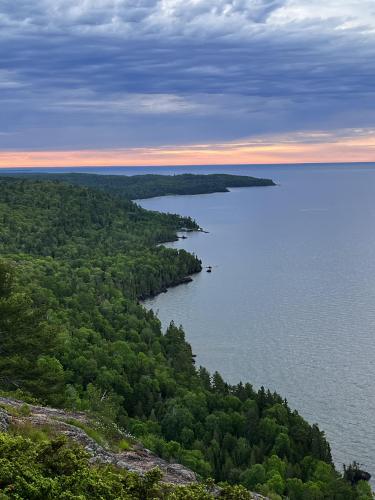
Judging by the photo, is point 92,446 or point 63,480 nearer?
point 63,480

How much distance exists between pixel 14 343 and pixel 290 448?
119ft

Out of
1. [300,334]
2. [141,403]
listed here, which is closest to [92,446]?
[141,403]

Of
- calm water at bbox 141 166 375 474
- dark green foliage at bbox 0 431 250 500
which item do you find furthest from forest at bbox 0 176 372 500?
calm water at bbox 141 166 375 474

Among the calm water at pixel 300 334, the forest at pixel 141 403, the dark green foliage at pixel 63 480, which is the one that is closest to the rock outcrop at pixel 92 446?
the forest at pixel 141 403

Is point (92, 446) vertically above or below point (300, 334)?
above

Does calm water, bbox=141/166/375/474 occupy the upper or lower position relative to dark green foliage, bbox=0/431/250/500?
lower

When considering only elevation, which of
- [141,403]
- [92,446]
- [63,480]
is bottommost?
[141,403]

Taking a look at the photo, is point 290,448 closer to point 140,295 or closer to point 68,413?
point 68,413

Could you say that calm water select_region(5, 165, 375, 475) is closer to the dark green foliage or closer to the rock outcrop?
the rock outcrop

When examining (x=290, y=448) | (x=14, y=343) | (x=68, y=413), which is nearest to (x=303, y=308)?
(x=290, y=448)

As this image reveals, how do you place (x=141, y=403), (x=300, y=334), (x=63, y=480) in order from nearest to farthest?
(x=63, y=480), (x=141, y=403), (x=300, y=334)

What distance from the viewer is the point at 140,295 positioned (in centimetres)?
16675

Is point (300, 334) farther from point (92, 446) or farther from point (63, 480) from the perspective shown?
→ point (63, 480)

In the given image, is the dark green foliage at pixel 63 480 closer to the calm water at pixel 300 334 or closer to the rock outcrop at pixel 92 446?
the rock outcrop at pixel 92 446
